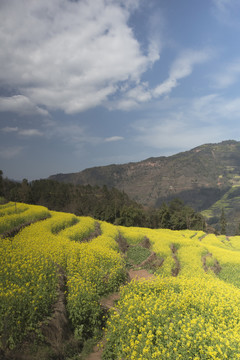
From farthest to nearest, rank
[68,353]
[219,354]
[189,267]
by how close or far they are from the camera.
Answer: [189,267] < [68,353] < [219,354]

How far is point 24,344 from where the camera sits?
20.6ft

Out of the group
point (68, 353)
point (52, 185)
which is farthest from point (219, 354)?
point (52, 185)

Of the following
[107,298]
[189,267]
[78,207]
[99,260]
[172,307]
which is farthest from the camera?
[78,207]

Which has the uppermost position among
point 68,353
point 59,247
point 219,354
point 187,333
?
point 59,247

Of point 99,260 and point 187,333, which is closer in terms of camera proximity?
point 187,333

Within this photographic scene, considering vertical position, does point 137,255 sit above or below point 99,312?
below

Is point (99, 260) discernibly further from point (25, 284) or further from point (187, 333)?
point (187, 333)

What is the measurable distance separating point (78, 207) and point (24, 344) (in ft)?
240

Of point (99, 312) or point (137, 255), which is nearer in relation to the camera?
point (99, 312)

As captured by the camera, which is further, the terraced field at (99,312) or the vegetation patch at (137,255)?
the vegetation patch at (137,255)

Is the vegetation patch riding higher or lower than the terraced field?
lower

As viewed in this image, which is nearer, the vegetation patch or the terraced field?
the terraced field

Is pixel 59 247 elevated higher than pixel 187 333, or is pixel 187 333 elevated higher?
pixel 59 247

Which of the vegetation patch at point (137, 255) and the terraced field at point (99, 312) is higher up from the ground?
the terraced field at point (99, 312)
